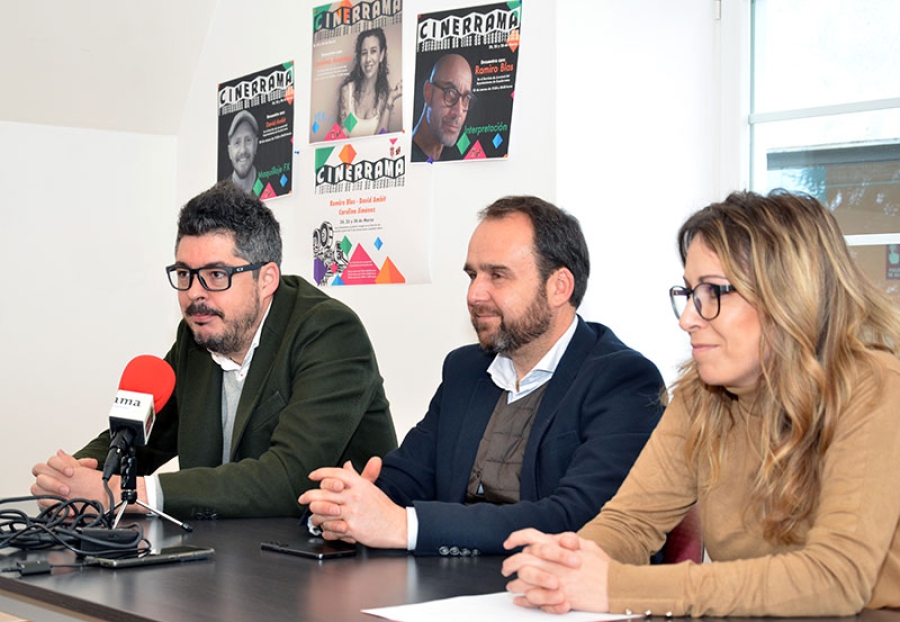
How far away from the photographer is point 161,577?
1.75 metres

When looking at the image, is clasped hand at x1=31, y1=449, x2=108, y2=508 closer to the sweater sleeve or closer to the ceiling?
the sweater sleeve

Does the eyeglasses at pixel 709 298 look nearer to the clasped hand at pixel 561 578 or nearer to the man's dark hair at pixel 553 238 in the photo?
the clasped hand at pixel 561 578

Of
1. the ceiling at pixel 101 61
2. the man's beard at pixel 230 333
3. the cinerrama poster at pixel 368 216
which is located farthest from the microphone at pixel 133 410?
the ceiling at pixel 101 61

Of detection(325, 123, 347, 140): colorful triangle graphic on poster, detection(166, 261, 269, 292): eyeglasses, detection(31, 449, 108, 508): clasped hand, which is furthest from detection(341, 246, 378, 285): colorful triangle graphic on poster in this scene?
detection(31, 449, 108, 508): clasped hand

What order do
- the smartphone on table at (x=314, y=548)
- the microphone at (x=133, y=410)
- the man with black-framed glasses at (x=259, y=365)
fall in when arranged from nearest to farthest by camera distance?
the smartphone on table at (x=314, y=548) < the microphone at (x=133, y=410) < the man with black-framed glasses at (x=259, y=365)

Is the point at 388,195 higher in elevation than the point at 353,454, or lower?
higher

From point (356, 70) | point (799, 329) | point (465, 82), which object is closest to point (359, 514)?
point (799, 329)

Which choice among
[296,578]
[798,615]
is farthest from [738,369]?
[296,578]

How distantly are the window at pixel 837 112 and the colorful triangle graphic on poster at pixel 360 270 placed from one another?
133 centimetres

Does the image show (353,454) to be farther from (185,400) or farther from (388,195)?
(388,195)

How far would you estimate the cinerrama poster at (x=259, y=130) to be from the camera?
426 cm

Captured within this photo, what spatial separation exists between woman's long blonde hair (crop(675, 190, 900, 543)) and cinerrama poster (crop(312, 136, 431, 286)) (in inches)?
79.9

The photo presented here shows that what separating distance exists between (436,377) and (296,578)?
191 cm

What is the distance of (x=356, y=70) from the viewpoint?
3.90m
